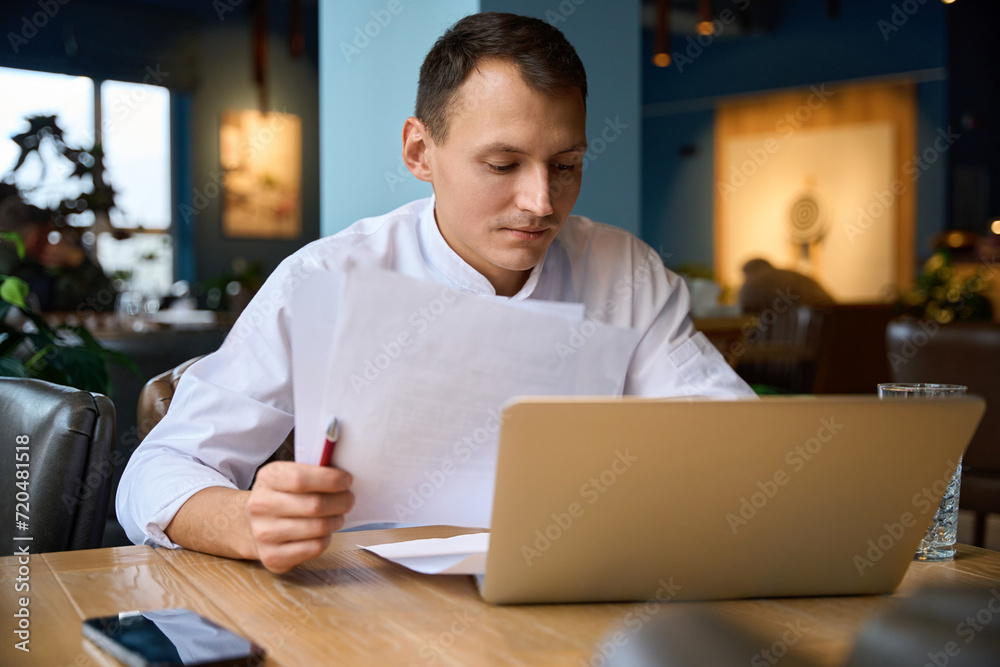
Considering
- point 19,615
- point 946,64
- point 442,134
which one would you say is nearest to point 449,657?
point 19,615

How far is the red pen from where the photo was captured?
0.73 m

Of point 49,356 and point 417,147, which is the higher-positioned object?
point 417,147

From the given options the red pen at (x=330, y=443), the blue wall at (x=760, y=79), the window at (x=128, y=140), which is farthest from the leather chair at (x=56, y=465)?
the blue wall at (x=760, y=79)

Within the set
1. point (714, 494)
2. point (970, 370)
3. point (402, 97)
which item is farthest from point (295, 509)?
point (970, 370)

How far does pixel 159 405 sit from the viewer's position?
1247 mm

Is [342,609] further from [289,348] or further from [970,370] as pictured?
[970,370]

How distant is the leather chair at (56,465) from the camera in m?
1.03

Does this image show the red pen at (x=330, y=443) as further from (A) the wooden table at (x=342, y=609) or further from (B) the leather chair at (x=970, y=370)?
(B) the leather chair at (x=970, y=370)

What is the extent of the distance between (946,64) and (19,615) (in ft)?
28.3

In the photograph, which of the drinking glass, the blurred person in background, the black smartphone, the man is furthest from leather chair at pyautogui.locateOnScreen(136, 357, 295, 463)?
the blurred person in background

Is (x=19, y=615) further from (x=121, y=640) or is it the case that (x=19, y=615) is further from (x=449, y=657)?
(x=449, y=657)

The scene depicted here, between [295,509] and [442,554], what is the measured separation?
0.14 m

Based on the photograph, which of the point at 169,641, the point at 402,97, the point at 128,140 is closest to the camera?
the point at 169,641

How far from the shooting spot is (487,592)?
0.77 m
